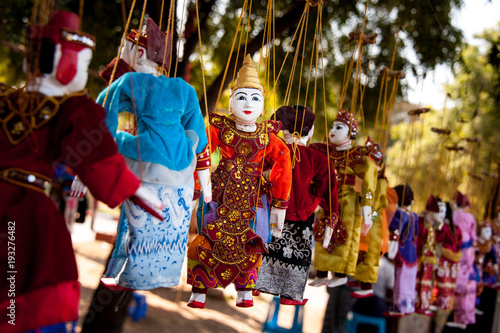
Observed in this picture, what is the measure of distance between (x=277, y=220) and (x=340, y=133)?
96 centimetres

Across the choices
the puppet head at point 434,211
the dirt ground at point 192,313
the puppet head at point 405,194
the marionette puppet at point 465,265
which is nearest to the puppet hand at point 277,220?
the puppet head at point 405,194

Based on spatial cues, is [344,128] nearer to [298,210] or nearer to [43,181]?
[298,210]

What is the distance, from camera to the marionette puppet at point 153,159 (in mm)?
2287

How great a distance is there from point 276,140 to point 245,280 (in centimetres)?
80

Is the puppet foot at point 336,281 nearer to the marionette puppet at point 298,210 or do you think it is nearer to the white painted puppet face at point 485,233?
the marionette puppet at point 298,210

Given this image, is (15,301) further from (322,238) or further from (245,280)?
(322,238)

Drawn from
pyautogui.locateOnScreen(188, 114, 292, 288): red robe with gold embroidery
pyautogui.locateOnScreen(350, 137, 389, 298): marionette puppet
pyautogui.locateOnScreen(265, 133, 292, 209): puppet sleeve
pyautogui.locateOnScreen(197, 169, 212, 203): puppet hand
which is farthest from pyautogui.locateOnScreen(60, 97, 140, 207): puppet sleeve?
pyautogui.locateOnScreen(350, 137, 389, 298): marionette puppet

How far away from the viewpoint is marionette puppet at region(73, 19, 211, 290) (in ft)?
7.50

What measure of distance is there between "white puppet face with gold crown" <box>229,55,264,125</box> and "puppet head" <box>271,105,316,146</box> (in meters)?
0.37

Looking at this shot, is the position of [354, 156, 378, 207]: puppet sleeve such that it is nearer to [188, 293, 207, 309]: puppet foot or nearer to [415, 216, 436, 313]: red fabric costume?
[415, 216, 436, 313]: red fabric costume

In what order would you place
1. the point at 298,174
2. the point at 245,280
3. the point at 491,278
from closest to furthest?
the point at 245,280 < the point at 298,174 < the point at 491,278

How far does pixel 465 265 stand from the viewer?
5340 mm

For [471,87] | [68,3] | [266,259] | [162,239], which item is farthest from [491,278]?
[68,3]

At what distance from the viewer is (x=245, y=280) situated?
2801 millimetres
